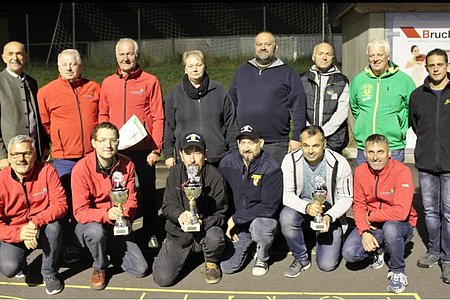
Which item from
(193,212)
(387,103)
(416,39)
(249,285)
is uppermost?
(416,39)

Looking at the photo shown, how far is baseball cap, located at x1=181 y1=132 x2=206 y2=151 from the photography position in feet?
17.4

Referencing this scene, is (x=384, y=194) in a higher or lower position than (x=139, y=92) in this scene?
lower

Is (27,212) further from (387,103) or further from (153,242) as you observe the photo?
(387,103)

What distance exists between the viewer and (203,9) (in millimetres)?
26750

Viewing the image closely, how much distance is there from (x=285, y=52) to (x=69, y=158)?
17.8m

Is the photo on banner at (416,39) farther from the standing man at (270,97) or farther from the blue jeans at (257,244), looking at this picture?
the blue jeans at (257,244)

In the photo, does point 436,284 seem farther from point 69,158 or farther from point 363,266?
point 69,158

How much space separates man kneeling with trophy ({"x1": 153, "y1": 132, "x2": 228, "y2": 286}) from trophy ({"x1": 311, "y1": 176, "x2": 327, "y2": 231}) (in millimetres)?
839

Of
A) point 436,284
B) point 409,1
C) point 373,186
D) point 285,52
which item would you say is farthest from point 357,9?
point 285,52

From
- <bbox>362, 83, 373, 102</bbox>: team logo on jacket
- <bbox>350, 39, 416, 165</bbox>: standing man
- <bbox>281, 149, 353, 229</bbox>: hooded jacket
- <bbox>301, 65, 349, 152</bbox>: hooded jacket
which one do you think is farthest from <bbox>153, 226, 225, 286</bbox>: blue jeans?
<bbox>362, 83, 373, 102</bbox>: team logo on jacket

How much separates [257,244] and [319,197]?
0.77 meters

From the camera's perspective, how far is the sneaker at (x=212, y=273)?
17.0 feet

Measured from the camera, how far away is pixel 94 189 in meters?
5.32

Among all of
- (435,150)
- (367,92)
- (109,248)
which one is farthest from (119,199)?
(435,150)
